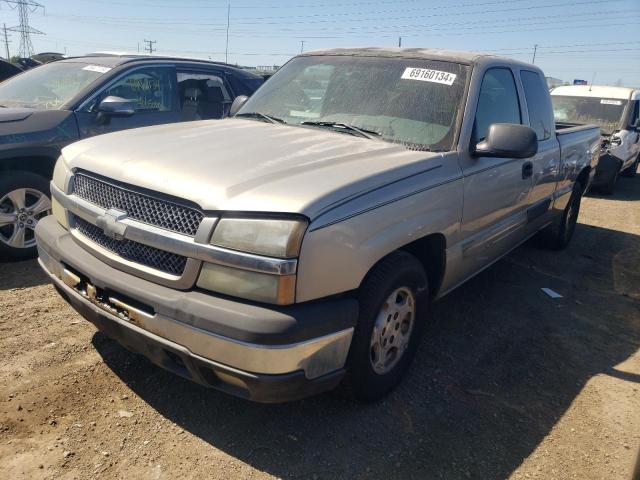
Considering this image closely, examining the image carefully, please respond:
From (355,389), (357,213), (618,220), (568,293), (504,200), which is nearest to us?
(357,213)

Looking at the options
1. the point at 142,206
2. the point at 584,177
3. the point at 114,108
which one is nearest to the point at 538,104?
the point at 584,177

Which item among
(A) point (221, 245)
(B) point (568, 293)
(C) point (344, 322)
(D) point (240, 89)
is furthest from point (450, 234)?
(D) point (240, 89)

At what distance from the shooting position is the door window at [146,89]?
16.6 ft

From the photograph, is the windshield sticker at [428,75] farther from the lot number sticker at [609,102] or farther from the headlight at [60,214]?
the lot number sticker at [609,102]

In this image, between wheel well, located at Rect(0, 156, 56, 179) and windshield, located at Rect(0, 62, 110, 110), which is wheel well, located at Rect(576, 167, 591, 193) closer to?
windshield, located at Rect(0, 62, 110, 110)

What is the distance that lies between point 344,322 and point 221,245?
24.7 inches

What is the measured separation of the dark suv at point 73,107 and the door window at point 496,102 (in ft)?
10.2

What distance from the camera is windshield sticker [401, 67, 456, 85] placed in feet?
11.1

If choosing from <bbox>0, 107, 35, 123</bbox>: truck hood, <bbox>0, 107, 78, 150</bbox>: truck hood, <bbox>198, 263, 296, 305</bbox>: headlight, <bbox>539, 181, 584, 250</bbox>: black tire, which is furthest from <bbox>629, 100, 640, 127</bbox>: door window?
<bbox>198, 263, 296, 305</bbox>: headlight

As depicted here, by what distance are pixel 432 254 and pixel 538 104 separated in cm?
231

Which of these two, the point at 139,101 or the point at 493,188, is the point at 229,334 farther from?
the point at 139,101

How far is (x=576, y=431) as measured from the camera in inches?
113

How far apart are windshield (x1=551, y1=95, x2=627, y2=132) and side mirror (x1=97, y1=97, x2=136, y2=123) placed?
→ 883cm

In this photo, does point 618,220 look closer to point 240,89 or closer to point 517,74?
point 517,74
